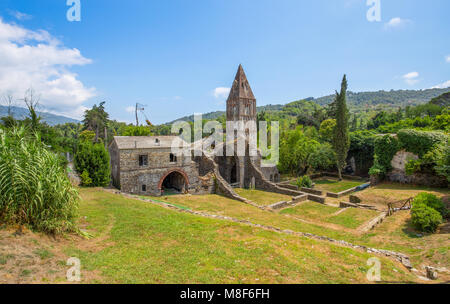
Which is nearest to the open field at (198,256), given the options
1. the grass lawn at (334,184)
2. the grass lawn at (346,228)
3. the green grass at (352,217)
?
the grass lawn at (346,228)

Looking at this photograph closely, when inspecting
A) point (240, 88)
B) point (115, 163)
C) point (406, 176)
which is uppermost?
point (240, 88)

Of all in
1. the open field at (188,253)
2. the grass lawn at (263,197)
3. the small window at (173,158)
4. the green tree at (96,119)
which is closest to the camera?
the open field at (188,253)

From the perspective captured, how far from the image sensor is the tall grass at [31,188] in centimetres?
639

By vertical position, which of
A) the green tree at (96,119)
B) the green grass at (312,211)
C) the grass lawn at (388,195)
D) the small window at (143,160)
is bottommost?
the green grass at (312,211)

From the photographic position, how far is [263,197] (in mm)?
23391

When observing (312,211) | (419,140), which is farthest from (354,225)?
(419,140)

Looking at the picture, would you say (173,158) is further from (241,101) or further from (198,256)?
(241,101)

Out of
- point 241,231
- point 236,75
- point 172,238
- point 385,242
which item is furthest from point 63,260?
point 236,75

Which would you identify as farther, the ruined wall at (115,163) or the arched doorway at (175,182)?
the arched doorway at (175,182)

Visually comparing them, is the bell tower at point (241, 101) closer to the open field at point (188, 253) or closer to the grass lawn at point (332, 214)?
the grass lawn at point (332, 214)

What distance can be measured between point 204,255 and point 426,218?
12532 millimetres

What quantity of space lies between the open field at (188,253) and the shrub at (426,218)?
480 mm

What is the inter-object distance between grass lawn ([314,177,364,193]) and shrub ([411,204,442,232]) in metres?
13.8

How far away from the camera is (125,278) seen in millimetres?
5602
